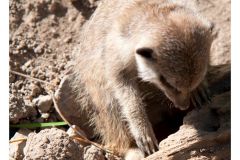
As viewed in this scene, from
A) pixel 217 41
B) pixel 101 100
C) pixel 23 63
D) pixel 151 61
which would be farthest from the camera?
pixel 217 41

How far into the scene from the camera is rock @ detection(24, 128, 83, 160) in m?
3.90

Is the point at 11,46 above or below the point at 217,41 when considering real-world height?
above

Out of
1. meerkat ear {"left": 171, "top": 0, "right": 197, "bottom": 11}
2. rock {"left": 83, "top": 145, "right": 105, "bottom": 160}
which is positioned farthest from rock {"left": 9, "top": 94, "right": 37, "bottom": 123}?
meerkat ear {"left": 171, "top": 0, "right": 197, "bottom": 11}

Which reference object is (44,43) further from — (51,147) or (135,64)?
(51,147)

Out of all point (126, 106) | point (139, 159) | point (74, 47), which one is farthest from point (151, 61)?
point (74, 47)

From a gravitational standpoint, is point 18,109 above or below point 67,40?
below

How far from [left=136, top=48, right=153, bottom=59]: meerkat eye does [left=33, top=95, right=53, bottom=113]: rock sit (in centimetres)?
120

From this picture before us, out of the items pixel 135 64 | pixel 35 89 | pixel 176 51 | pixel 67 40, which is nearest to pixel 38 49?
pixel 67 40

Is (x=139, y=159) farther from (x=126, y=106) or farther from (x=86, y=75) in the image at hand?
(x=86, y=75)

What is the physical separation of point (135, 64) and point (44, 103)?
3.18 feet

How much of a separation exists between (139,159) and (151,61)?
2.82ft

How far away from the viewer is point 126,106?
13.8 feet

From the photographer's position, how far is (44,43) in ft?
16.4

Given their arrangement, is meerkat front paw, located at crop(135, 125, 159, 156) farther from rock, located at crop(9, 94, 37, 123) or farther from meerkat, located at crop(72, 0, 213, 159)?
rock, located at crop(9, 94, 37, 123)
